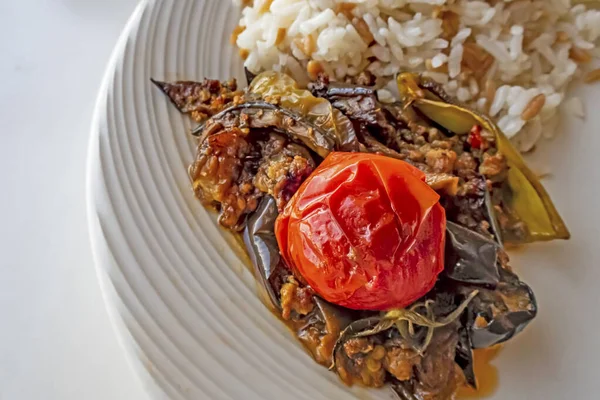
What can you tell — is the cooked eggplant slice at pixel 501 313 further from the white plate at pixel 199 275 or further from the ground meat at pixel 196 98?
the ground meat at pixel 196 98

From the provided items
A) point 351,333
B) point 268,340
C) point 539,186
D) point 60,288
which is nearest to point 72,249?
point 60,288

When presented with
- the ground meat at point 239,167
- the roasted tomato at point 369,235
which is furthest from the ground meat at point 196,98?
the roasted tomato at point 369,235

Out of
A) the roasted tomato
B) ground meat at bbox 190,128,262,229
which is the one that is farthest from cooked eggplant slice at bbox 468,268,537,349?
ground meat at bbox 190,128,262,229

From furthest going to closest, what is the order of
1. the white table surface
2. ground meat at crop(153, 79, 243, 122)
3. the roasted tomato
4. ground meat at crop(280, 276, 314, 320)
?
ground meat at crop(153, 79, 243, 122) → the white table surface → ground meat at crop(280, 276, 314, 320) → the roasted tomato

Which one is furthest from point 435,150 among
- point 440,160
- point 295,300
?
point 295,300

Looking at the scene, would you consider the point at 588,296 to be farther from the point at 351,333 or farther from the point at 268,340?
the point at 268,340

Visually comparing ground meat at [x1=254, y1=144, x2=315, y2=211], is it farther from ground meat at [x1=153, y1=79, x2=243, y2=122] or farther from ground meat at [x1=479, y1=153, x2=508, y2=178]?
ground meat at [x1=479, y1=153, x2=508, y2=178]
